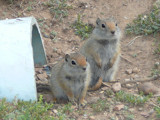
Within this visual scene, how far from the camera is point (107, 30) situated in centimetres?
661

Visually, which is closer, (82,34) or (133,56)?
(133,56)

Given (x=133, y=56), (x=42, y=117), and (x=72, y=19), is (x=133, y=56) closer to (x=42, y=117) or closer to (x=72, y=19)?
(x=72, y=19)

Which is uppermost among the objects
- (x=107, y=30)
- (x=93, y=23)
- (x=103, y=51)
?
(x=93, y=23)

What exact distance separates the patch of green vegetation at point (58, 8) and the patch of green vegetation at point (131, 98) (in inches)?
150

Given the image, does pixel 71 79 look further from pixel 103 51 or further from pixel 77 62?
pixel 103 51

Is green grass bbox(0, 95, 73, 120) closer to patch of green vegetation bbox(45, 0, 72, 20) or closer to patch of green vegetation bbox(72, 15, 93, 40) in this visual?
patch of green vegetation bbox(72, 15, 93, 40)

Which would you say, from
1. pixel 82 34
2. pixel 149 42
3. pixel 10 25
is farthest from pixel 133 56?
pixel 10 25

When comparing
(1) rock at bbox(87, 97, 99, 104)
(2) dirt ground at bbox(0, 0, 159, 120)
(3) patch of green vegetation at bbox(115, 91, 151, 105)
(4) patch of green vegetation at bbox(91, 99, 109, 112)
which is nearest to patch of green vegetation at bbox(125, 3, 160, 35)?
(2) dirt ground at bbox(0, 0, 159, 120)

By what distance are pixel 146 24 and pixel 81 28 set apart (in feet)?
5.76

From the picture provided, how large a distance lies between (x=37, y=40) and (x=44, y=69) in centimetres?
72

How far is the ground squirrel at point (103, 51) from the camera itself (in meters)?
6.65

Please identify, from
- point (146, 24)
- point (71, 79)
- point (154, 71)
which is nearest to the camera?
point (71, 79)

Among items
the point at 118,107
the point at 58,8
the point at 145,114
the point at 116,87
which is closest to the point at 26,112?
the point at 118,107

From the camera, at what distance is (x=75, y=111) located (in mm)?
5621
